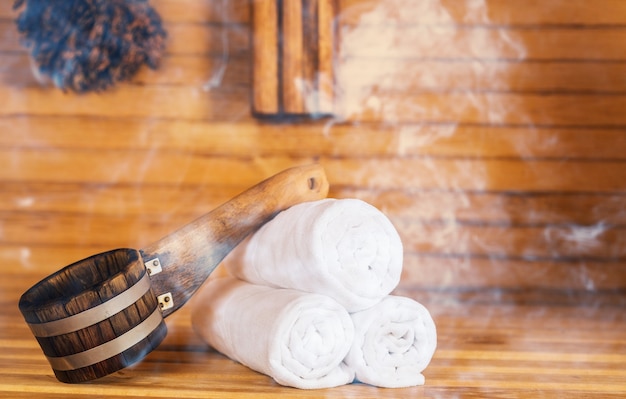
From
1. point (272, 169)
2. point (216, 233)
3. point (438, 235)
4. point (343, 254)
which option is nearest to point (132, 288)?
point (216, 233)

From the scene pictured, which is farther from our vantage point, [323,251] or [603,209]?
[603,209]

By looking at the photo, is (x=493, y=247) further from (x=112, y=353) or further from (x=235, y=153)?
(x=112, y=353)

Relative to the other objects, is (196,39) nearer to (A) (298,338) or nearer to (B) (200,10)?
(B) (200,10)

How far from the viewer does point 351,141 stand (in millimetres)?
2527

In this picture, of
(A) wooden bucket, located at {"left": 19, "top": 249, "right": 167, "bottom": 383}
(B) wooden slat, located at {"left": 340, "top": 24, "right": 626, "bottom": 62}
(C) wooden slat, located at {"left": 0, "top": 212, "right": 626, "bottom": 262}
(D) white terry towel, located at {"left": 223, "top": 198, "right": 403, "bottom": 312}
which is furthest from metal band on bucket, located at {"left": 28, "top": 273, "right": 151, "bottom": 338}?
(B) wooden slat, located at {"left": 340, "top": 24, "right": 626, "bottom": 62}

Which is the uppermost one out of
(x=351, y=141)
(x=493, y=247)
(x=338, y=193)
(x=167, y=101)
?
(x=167, y=101)

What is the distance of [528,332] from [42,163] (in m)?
1.71

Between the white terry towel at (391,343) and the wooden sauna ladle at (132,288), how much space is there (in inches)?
13.4

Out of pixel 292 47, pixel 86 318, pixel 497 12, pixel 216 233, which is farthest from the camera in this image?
pixel 497 12

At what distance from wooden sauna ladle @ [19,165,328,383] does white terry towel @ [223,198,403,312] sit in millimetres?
172

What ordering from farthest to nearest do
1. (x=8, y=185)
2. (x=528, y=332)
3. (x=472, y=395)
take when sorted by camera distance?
(x=8, y=185) < (x=528, y=332) < (x=472, y=395)

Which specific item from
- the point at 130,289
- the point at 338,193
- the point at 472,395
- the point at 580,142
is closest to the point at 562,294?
the point at 580,142

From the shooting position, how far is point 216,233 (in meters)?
1.44

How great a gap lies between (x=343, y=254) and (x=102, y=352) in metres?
0.44
